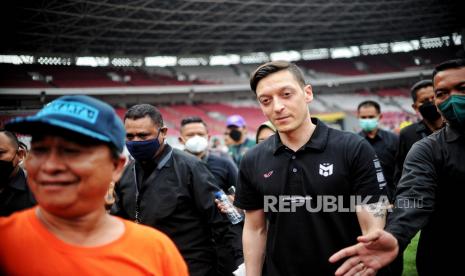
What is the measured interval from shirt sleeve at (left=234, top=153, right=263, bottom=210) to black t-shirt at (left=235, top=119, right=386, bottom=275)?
0.10 meters

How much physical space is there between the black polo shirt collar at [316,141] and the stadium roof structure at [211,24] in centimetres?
2150

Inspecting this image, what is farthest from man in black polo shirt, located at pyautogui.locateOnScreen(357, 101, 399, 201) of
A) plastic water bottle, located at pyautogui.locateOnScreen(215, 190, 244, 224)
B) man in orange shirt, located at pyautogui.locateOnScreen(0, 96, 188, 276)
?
man in orange shirt, located at pyautogui.locateOnScreen(0, 96, 188, 276)

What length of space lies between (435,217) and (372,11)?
29270mm

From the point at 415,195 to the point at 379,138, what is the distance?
3.66 meters

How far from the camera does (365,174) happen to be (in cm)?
187

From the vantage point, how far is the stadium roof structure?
71.3ft

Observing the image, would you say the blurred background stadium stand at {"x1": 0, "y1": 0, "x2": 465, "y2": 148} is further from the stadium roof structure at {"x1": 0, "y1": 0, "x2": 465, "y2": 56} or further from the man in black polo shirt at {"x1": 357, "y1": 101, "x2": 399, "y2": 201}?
the man in black polo shirt at {"x1": 357, "y1": 101, "x2": 399, "y2": 201}

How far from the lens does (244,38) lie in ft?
100

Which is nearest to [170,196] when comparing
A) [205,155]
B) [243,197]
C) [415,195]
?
[243,197]

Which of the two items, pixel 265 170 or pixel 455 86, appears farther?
pixel 265 170

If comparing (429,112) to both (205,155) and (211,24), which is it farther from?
(211,24)

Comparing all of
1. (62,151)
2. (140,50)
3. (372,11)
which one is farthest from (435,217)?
(140,50)

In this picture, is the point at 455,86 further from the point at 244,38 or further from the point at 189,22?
the point at 244,38

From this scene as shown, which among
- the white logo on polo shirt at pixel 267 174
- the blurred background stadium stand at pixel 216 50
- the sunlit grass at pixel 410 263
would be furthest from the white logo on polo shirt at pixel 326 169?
the blurred background stadium stand at pixel 216 50
